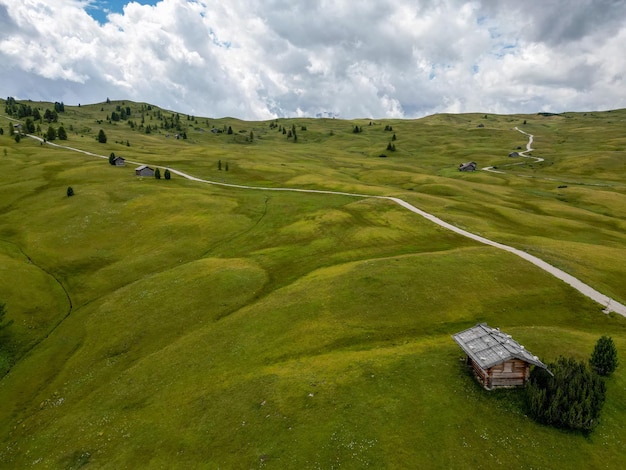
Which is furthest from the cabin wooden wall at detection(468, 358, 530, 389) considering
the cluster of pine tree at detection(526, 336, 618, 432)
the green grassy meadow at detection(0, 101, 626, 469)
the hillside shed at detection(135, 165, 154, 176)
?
the hillside shed at detection(135, 165, 154, 176)

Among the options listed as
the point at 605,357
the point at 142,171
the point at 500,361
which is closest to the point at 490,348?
the point at 500,361

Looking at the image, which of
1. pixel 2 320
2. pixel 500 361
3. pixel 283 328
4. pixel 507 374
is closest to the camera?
pixel 500 361

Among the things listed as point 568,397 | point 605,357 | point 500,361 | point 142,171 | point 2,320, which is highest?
point 142,171

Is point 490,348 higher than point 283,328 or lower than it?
higher

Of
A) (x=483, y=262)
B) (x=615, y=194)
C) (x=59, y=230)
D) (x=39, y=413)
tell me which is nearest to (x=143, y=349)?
(x=39, y=413)

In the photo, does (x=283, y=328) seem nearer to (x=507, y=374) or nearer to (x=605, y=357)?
(x=507, y=374)
